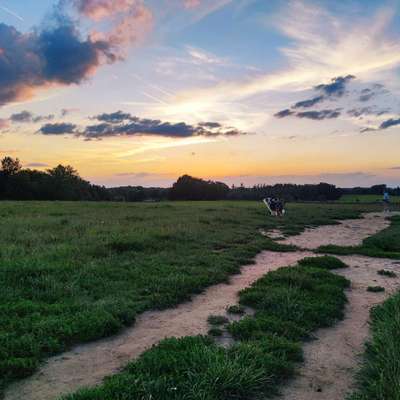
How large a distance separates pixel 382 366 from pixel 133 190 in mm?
96513

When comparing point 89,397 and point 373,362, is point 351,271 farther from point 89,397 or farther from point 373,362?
point 89,397

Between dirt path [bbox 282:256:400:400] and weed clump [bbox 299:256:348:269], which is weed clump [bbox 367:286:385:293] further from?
weed clump [bbox 299:256:348:269]

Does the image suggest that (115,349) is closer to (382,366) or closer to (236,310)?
(236,310)

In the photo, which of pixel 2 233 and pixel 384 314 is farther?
pixel 2 233

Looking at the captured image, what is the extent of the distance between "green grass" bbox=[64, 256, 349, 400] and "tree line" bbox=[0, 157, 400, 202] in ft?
222

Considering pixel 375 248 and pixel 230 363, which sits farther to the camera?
pixel 375 248

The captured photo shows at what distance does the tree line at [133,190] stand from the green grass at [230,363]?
6758 centimetres

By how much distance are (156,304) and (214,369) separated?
3381mm

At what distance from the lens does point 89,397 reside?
4027 millimetres

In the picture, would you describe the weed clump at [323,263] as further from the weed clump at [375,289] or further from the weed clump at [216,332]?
the weed clump at [216,332]

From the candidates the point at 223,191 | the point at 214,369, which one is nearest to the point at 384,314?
the point at 214,369

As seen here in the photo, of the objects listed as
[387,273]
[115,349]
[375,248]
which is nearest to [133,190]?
[375,248]

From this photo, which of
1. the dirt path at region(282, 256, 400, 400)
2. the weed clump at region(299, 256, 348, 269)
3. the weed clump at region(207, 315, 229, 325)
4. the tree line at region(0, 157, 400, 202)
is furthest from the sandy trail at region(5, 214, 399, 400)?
the tree line at region(0, 157, 400, 202)

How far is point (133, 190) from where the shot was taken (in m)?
99.2
